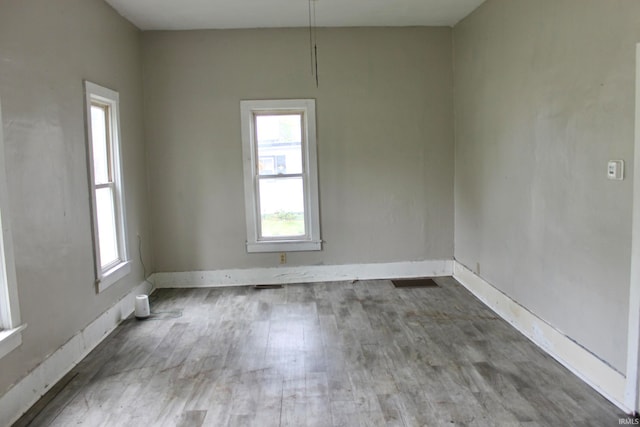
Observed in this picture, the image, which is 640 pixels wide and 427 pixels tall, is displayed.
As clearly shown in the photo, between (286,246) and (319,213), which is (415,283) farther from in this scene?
(286,246)

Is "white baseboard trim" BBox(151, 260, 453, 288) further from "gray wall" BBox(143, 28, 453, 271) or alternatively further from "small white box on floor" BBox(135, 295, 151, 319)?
"small white box on floor" BBox(135, 295, 151, 319)

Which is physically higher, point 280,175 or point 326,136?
point 326,136

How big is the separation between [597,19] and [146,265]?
435 centimetres

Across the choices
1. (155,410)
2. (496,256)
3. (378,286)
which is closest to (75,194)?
(155,410)

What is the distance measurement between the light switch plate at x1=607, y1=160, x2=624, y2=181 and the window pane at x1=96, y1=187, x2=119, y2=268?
3631 mm

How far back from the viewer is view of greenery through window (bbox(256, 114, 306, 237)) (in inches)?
204

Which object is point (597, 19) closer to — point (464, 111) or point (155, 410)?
point (464, 111)

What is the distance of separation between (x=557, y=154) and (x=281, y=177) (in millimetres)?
2883

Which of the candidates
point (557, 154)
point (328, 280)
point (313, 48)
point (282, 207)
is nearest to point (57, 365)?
point (282, 207)

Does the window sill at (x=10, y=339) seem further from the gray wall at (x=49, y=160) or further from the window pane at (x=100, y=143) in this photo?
the window pane at (x=100, y=143)

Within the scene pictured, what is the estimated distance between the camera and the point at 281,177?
17.1 feet

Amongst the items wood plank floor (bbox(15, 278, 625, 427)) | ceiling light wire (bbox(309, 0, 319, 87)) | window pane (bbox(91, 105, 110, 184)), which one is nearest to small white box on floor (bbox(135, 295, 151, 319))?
wood plank floor (bbox(15, 278, 625, 427))

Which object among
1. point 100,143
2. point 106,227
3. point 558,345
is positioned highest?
point 100,143

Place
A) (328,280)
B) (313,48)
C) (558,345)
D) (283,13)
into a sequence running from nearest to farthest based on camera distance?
(558,345), (283,13), (313,48), (328,280)
